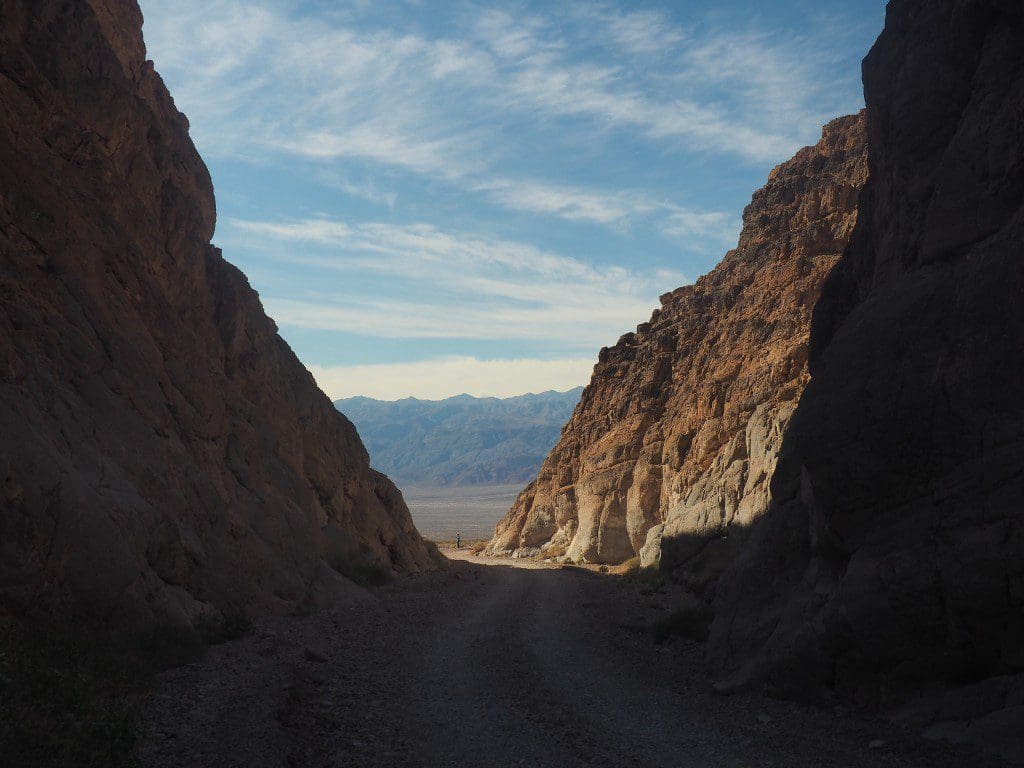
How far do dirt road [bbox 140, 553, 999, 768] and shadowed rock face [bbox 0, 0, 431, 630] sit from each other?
6.82 ft

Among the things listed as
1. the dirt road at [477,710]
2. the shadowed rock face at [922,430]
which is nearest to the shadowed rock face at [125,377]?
the dirt road at [477,710]

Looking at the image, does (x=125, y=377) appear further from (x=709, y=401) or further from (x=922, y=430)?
(x=709, y=401)

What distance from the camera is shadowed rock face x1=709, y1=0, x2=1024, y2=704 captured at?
827cm

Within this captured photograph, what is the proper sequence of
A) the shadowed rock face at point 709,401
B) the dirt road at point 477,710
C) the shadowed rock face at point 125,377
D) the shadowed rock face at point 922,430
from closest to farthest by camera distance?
the dirt road at point 477,710 → the shadowed rock face at point 922,430 → the shadowed rock face at point 125,377 → the shadowed rock face at point 709,401

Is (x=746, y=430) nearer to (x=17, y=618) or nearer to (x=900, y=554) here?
(x=900, y=554)

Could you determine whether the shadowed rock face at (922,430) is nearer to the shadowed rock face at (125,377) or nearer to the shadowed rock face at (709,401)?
the shadowed rock face at (125,377)

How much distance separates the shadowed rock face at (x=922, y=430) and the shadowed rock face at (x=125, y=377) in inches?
392

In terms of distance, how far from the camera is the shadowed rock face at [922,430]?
8266mm

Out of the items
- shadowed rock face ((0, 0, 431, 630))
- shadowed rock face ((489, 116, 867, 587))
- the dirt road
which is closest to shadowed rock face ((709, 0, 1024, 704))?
the dirt road

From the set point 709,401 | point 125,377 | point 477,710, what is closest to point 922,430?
point 477,710

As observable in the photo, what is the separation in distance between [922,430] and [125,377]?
14.7 metres

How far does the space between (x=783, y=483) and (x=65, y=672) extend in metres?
11.1

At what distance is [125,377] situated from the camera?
1508 centimetres

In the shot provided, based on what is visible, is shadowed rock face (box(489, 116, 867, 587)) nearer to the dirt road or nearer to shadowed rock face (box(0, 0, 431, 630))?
the dirt road
